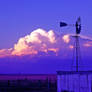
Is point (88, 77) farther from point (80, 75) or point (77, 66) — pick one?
point (77, 66)

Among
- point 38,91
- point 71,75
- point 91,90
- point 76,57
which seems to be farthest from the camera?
point 38,91

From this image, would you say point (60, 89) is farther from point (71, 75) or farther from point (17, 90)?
point (17, 90)

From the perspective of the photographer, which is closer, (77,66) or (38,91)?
(77,66)

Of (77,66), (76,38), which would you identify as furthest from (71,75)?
(76,38)

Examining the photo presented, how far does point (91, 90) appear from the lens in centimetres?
2581

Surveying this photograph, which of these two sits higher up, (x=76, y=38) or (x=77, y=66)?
(x=76, y=38)

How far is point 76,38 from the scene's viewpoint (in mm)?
31141

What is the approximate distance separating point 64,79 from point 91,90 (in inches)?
149

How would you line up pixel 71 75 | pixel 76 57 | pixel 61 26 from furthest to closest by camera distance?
1. pixel 61 26
2. pixel 76 57
3. pixel 71 75

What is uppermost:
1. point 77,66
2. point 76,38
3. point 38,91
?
point 76,38

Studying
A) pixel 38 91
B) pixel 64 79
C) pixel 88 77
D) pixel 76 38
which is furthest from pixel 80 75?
pixel 38 91

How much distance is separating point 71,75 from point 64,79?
135cm

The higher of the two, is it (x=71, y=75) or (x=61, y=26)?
(x=61, y=26)

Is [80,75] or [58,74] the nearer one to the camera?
[80,75]
